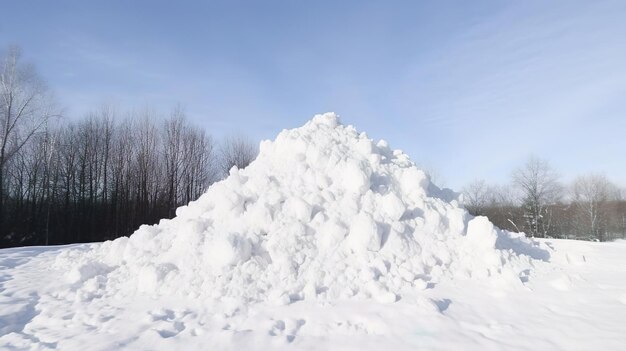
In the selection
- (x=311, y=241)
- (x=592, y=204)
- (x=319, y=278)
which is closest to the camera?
(x=319, y=278)

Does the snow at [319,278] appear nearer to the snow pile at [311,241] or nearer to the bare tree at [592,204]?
the snow pile at [311,241]

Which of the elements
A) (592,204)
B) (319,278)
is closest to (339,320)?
(319,278)

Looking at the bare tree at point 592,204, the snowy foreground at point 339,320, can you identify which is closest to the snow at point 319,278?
the snowy foreground at point 339,320

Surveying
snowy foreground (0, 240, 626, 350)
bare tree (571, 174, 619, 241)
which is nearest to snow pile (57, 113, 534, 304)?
snowy foreground (0, 240, 626, 350)

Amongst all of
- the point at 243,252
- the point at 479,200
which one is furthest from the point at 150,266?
the point at 479,200

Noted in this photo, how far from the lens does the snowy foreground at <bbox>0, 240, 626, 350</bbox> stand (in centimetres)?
346

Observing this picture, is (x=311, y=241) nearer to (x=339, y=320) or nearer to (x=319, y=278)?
(x=319, y=278)

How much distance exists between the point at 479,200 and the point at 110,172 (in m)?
35.2

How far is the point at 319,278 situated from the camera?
460cm

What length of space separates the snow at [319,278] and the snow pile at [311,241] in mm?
22

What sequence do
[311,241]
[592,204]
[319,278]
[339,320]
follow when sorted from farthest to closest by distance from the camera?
1. [592,204]
2. [311,241]
3. [319,278]
4. [339,320]

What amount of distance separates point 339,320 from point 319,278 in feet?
2.71

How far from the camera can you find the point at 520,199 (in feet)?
95.1

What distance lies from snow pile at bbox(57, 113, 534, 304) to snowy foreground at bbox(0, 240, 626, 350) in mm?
263
